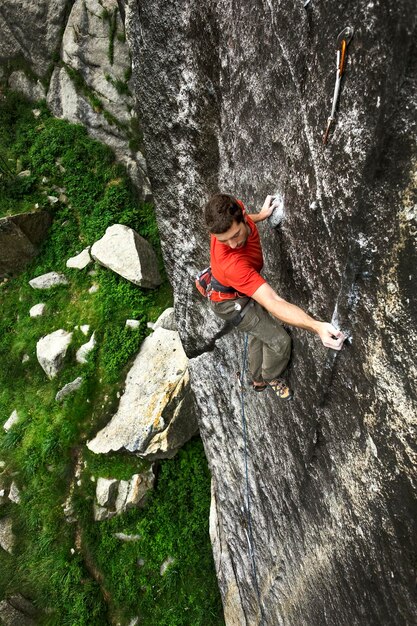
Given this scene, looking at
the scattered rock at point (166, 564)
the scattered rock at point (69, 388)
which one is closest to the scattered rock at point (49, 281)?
the scattered rock at point (69, 388)

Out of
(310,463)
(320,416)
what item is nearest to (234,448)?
(310,463)

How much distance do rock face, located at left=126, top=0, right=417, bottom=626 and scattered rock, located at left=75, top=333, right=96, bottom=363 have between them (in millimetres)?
4791

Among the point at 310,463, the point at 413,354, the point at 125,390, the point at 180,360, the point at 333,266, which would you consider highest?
the point at 333,266

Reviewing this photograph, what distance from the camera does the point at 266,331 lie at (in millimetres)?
4238

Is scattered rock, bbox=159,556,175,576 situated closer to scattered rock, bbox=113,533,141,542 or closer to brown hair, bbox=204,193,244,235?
scattered rock, bbox=113,533,141,542

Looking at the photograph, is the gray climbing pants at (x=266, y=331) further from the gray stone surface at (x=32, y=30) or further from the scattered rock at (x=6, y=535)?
the gray stone surface at (x=32, y=30)

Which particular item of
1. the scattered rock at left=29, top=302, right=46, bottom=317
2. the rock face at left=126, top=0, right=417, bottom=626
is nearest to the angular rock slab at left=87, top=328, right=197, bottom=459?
the rock face at left=126, top=0, right=417, bottom=626

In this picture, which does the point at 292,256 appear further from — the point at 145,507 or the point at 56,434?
the point at 56,434

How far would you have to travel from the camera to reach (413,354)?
268 centimetres

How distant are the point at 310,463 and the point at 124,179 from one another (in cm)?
1008

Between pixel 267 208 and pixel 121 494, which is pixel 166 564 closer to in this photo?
pixel 121 494

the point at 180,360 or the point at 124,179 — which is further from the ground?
the point at 124,179

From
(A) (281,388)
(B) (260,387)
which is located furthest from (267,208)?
(B) (260,387)

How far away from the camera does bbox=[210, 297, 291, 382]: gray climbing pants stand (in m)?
4.15
